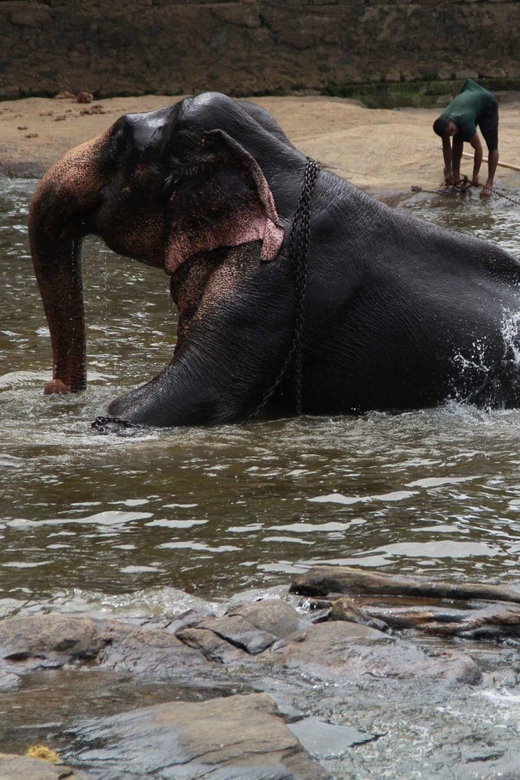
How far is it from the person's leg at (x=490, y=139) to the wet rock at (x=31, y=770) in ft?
39.3

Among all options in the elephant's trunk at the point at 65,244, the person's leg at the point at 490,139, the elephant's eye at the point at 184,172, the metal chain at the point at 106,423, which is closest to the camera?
the metal chain at the point at 106,423

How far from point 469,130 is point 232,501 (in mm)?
10667

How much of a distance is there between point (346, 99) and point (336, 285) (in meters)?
14.5

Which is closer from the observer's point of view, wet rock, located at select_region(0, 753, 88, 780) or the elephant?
Result: wet rock, located at select_region(0, 753, 88, 780)

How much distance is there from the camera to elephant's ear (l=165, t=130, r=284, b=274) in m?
5.60

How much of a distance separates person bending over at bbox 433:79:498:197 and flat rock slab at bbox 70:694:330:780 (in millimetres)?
11780

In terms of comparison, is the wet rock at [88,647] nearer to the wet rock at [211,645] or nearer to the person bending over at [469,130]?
the wet rock at [211,645]

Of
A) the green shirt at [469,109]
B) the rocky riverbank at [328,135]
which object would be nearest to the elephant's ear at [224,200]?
the rocky riverbank at [328,135]

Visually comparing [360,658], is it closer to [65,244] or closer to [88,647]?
[88,647]

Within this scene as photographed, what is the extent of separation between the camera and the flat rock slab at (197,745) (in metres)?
2.32

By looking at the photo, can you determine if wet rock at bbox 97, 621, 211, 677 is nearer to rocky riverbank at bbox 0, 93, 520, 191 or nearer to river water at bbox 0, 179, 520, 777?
river water at bbox 0, 179, 520, 777

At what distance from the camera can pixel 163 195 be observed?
5.77m

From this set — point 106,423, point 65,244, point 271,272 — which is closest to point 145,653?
point 106,423

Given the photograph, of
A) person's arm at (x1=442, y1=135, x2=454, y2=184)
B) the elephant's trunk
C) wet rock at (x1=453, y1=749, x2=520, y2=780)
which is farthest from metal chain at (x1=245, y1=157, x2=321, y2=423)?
person's arm at (x1=442, y1=135, x2=454, y2=184)
